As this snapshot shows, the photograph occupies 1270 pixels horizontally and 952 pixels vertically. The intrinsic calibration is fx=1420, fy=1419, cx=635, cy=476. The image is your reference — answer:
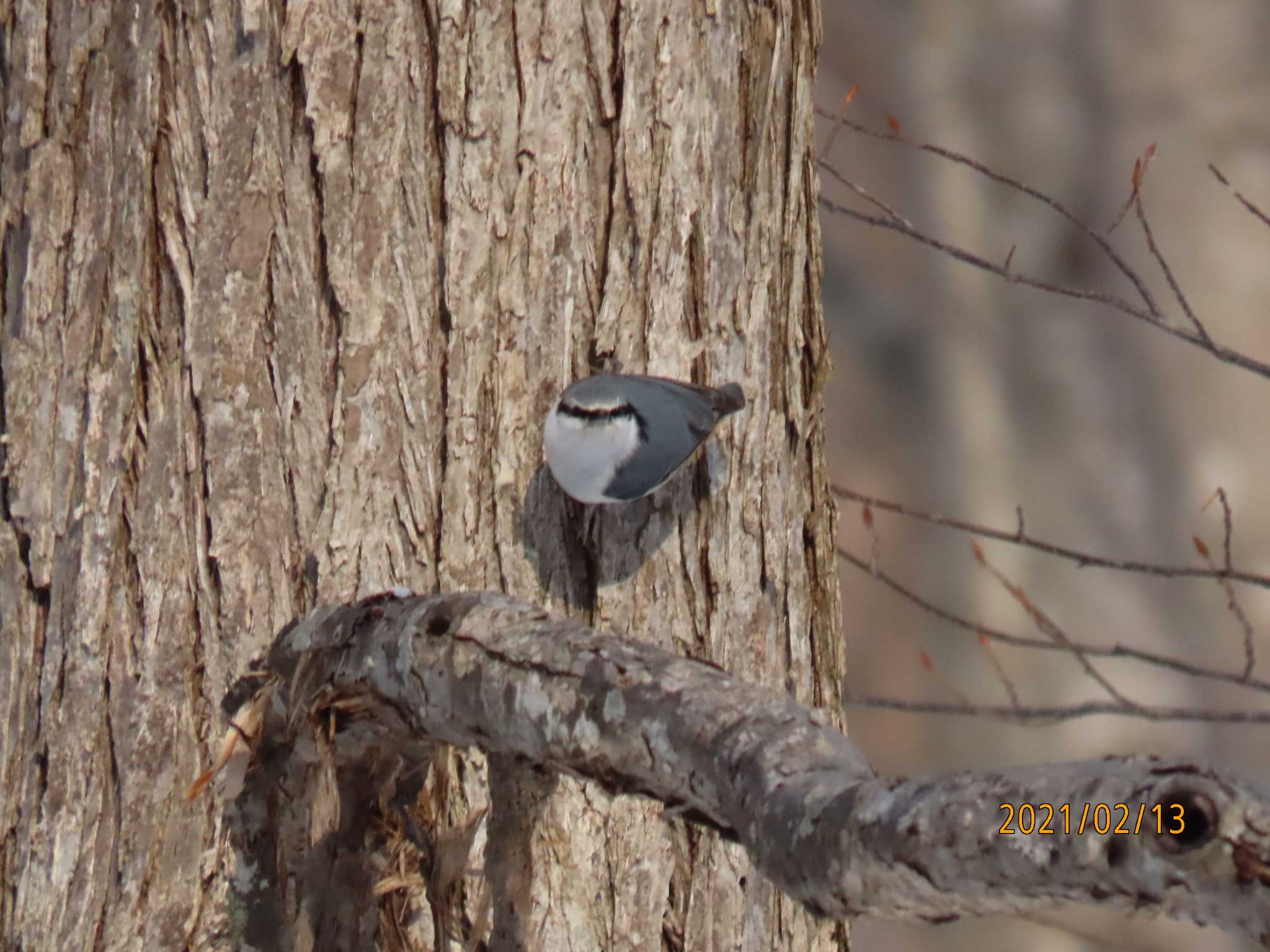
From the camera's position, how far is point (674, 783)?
926 mm

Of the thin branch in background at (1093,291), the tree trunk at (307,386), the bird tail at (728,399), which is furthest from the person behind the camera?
the thin branch in background at (1093,291)

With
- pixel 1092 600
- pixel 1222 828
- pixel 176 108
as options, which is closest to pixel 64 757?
pixel 176 108

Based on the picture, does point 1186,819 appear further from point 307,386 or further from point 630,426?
point 307,386

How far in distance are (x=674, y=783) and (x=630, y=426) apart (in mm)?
400

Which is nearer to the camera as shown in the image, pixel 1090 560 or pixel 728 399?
pixel 728 399

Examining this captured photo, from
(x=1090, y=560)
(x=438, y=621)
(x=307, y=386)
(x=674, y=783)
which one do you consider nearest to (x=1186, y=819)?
(x=674, y=783)

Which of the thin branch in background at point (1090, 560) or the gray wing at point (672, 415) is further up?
the gray wing at point (672, 415)

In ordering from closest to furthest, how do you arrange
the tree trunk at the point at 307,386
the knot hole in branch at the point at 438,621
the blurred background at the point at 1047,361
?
the knot hole in branch at the point at 438,621 → the tree trunk at the point at 307,386 → the blurred background at the point at 1047,361

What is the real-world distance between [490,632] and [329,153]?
1.51 ft

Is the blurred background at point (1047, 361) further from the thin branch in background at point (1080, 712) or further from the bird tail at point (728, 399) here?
the bird tail at point (728, 399)

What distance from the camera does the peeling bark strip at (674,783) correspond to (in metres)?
0.66

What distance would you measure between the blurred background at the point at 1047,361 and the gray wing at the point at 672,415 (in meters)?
3.18
